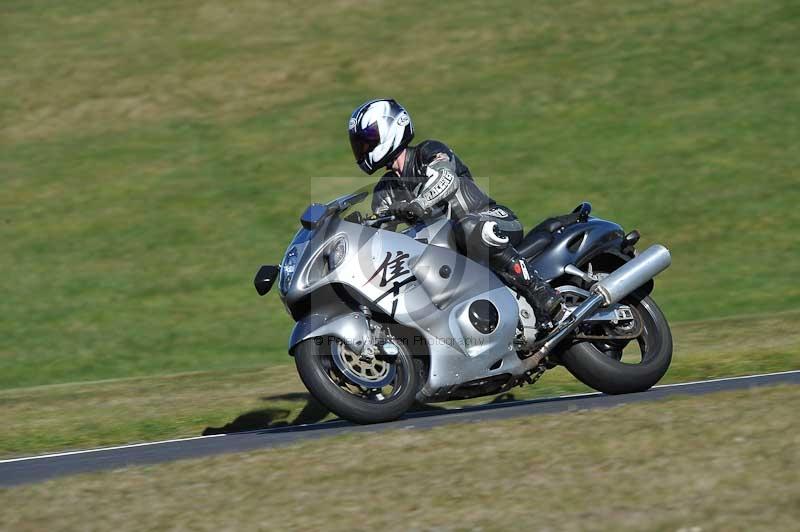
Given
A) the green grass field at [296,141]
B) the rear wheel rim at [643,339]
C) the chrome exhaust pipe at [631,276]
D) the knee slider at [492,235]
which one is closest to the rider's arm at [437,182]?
the knee slider at [492,235]

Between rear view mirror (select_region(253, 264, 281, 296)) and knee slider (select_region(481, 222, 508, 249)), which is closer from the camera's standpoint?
rear view mirror (select_region(253, 264, 281, 296))

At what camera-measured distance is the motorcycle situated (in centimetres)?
711

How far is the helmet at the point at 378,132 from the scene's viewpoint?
7.43 meters

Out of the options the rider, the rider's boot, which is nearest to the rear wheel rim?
the rider's boot

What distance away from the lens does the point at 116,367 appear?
1430 cm

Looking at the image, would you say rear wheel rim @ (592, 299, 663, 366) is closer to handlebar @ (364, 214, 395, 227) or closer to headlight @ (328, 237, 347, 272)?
handlebar @ (364, 214, 395, 227)

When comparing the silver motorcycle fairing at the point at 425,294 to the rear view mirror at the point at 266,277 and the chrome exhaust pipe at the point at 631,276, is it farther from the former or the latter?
the chrome exhaust pipe at the point at 631,276

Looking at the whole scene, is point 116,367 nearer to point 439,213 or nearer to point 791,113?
point 439,213

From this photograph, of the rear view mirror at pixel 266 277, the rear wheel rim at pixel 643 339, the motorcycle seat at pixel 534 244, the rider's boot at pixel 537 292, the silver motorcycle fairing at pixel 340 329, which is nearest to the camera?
the silver motorcycle fairing at pixel 340 329

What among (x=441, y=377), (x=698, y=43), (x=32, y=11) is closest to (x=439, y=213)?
(x=441, y=377)

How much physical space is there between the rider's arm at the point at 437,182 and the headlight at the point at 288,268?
85 cm

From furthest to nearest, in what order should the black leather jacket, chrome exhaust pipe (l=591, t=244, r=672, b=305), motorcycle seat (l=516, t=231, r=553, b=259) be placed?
motorcycle seat (l=516, t=231, r=553, b=259) → chrome exhaust pipe (l=591, t=244, r=672, b=305) → the black leather jacket

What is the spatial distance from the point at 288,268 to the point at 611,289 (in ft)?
7.32

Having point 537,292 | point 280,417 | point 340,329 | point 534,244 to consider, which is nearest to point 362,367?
point 340,329
